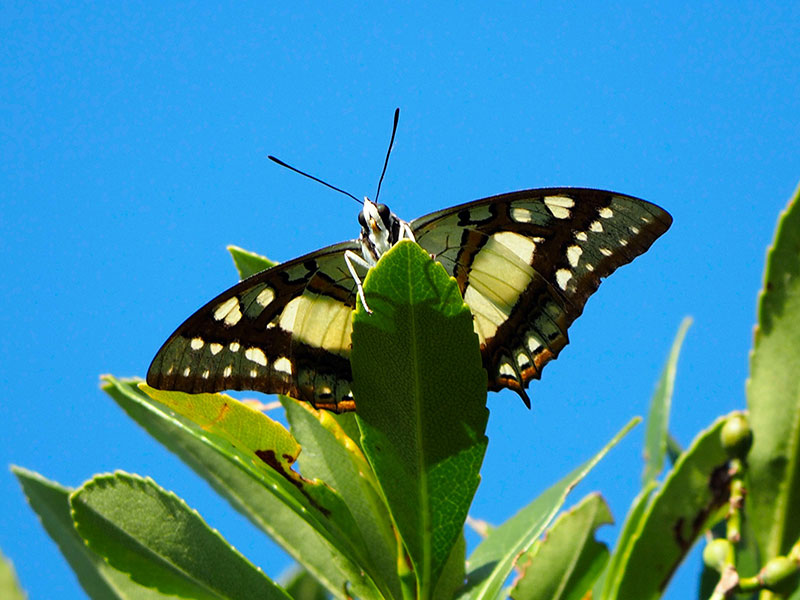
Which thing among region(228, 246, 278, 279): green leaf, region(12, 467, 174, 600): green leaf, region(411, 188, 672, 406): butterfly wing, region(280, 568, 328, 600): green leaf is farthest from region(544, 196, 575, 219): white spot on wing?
region(12, 467, 174, 600): green leaf

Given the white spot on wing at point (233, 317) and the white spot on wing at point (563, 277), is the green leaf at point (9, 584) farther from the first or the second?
the white spot on wing at point (563, 277)

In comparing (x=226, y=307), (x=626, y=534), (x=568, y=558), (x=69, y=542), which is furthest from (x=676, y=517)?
(x=69, y=542)

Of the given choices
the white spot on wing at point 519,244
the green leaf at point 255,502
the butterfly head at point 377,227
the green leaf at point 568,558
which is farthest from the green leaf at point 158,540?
the white spot on wing at point 519,244

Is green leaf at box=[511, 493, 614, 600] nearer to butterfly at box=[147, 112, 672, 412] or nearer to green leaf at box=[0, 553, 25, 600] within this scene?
butterfly at box=[147, 112, 672, 412]

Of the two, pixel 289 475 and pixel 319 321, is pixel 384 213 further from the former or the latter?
pixel 289 475

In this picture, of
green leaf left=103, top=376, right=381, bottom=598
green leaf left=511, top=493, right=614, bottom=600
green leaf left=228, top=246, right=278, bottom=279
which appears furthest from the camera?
green leaf left=228, top=246, right=278, bottom=279

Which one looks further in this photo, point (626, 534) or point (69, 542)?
point (69, 542)
